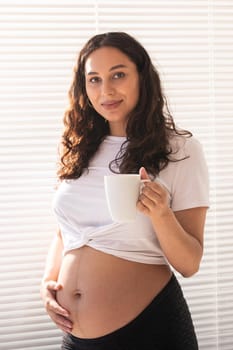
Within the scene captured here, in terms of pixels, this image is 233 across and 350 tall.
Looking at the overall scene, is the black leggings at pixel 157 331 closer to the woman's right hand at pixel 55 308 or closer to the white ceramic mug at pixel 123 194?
the woman's right hand at pixel 55 308

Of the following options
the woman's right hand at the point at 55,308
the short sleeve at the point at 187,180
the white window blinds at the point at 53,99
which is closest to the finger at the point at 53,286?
the woman's right hand at the point at 55,308

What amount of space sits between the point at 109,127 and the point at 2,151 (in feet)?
1.18

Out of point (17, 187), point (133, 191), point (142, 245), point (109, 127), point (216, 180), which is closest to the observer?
point (133, 191)

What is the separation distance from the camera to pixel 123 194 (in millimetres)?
1179

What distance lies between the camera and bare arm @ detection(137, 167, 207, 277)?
→ 1210 mm

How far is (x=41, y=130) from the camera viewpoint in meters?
1.73

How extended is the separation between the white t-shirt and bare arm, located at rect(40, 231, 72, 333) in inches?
4.0

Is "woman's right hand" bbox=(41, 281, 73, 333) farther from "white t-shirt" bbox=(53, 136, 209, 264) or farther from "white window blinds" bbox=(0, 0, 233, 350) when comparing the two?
"white window blinds" bbox=(0, 0, 233, 350)

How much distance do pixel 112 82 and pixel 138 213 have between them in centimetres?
36

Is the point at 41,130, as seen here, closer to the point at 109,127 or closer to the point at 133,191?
the point at 109,127

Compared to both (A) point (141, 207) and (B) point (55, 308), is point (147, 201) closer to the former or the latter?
(A) point (141, 207)

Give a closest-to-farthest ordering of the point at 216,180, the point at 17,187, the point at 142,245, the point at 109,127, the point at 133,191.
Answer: the point at 133,191 < the point at 142,245 < the point at 109,127 < the point at 17,187 < the point at 216,180

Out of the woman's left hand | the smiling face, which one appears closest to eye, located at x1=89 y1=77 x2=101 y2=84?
the smiling face

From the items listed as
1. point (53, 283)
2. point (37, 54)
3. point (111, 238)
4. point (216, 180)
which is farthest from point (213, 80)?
point (53, 283)
